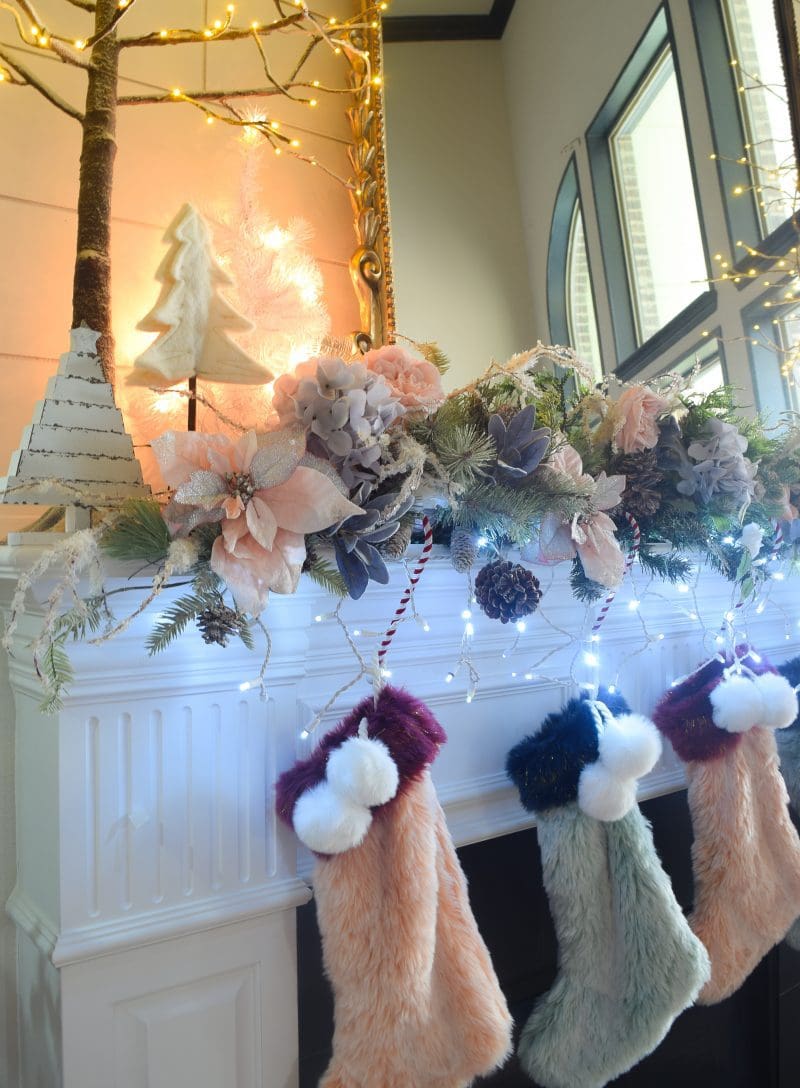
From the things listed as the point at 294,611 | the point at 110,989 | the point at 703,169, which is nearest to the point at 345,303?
the point at 294,611

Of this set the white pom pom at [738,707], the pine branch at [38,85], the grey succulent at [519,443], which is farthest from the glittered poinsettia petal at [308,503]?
the white pom pom at [738,707]

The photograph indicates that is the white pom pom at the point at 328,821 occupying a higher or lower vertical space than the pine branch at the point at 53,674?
lower

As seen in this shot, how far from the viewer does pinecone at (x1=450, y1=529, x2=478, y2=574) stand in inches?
33.2

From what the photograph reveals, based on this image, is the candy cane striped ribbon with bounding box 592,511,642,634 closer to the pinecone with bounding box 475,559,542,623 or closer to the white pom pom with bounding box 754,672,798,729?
the pinecone with bounding box 475,559,542,623

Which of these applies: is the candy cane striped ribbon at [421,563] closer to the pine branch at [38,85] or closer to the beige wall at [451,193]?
the beige wall at [451,193]

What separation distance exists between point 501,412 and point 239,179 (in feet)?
2.02

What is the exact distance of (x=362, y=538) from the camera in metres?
0.70

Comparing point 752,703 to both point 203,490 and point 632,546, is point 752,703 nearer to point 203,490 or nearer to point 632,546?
point 632,546

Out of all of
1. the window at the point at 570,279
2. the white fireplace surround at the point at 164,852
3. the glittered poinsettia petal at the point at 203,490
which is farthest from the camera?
the window at the point at 570,279

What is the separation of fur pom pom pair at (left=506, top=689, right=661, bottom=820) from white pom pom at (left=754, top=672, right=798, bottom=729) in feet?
0.92

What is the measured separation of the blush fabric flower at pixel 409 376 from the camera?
0.78 metres

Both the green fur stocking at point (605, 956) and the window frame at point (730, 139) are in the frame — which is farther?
the window frame at point (730, 139)

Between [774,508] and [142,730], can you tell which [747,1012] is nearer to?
[774,508]

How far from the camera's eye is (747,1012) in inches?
53.5
